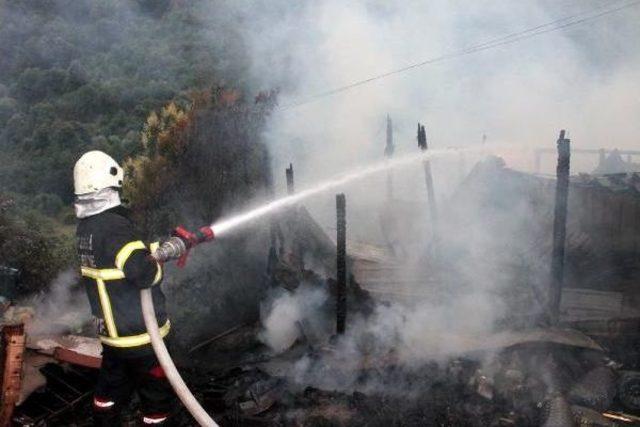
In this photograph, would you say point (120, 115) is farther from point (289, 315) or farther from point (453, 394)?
point (453, 394)

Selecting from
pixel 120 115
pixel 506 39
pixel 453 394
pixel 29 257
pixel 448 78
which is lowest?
pixel 453 394

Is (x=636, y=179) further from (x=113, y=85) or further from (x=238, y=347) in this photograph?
(x=113, y=85)

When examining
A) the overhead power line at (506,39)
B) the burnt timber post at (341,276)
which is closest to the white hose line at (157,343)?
the burnt timber post at (341,276)

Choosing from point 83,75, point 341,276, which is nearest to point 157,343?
point 341,276

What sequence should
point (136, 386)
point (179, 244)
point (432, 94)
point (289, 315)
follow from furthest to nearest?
1. point (432, 94)
2. point (289, 315)
3. point (136, 386)
4. point (179, 244)

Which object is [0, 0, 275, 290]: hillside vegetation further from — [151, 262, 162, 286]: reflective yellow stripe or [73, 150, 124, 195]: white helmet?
[151, 262, 162, 286]: reflective yellow stripe

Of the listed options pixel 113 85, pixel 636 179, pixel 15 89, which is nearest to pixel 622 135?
pixel 636 179

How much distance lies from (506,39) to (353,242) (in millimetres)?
18318

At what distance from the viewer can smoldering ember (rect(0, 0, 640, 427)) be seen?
583 centimetres

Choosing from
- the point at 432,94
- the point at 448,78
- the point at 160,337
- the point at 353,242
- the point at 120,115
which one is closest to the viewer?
the point at 160,337

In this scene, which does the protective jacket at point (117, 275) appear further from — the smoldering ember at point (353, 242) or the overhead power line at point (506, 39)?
the overhead power line at point (506, 39)

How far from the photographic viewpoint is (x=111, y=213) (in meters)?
3.92

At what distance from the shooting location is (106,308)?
3883 mm

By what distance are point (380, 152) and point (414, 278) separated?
1327cm
